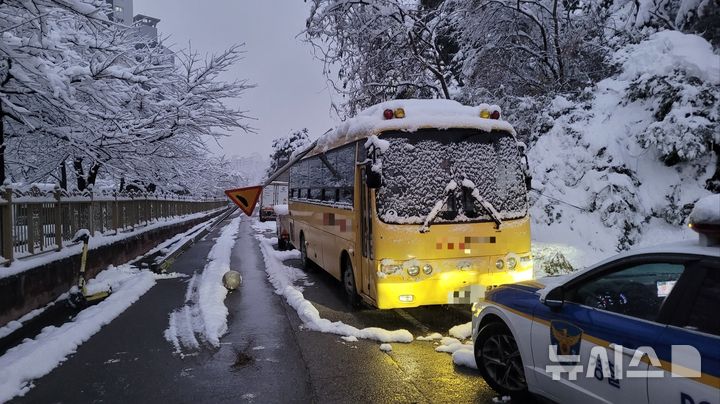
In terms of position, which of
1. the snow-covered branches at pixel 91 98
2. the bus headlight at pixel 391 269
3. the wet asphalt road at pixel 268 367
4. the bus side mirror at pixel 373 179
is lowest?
the wet asphalt road at pixel 268 367

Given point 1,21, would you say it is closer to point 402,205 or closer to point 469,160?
point 402,205

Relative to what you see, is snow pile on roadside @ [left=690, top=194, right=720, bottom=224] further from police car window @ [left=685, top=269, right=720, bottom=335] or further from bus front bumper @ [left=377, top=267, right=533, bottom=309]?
bus front bumper @ [left=377, top=267, right=533, bottom=309]

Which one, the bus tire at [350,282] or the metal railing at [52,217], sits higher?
the metal railing at [52,217]

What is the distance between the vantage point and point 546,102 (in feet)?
45.2

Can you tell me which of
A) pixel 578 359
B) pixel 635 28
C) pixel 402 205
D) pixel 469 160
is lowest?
pixel 578 359

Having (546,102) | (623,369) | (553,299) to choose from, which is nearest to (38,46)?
(553,299)

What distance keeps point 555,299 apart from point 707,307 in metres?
1.05

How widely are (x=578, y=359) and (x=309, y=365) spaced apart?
289 centimetres

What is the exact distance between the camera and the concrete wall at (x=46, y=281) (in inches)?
282

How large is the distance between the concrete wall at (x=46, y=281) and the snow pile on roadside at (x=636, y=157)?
9557 mm

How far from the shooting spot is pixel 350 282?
791 cm

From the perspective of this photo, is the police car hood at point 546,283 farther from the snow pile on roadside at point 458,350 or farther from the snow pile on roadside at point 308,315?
the snow pile on roadside at point 308,315

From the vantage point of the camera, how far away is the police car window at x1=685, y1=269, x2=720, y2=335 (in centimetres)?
273

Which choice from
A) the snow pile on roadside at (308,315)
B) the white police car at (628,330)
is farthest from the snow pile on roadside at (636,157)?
the white police car at (628,330)
